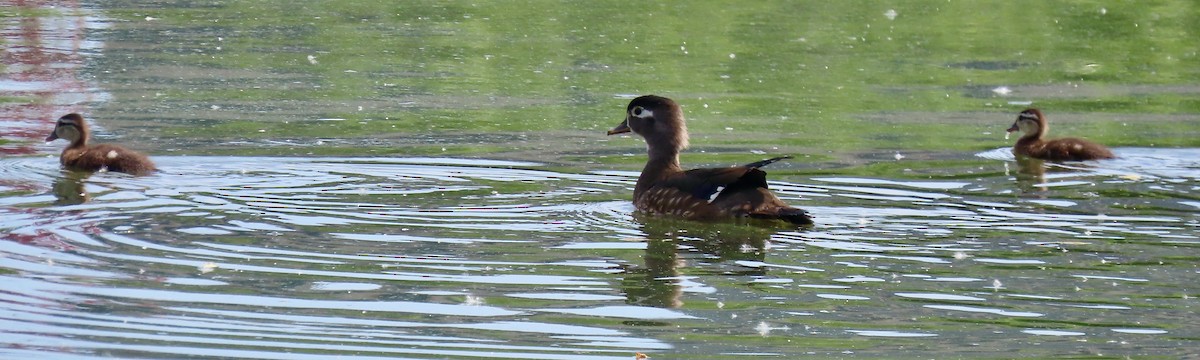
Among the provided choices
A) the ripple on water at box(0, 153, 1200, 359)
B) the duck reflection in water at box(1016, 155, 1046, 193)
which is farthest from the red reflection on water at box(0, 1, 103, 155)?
A: the duck reflection in water at box(1016, 155, 1046, 193)

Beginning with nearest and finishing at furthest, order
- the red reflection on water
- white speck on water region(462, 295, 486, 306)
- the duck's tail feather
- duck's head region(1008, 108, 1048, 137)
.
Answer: white speck on water region(462, 295, 486, 306) < the duck's tail feather < duck's head region(1008, 108, 1048, 137) < the red reflection on water

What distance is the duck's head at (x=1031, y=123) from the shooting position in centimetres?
1616

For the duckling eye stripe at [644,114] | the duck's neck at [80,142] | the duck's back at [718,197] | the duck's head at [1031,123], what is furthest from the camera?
the duck's head at [1031,123]

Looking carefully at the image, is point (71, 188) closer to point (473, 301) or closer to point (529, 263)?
point (529, 263)

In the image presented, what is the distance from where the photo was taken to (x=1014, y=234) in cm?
1084

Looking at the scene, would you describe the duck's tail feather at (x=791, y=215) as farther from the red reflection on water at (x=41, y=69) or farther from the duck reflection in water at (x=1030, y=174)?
the red reflection on water at (x=41, y=69)

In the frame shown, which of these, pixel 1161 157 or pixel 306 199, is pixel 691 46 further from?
pixel 306 199

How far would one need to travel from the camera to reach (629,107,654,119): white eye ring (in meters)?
12.9

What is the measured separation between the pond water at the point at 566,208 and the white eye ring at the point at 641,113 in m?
0.53

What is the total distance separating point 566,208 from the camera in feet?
38.7

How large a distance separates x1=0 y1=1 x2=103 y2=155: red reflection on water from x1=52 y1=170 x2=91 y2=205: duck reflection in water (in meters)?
A: 1.21

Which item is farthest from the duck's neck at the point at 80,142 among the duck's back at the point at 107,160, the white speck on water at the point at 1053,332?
the white speck on water at the point at 1053,332

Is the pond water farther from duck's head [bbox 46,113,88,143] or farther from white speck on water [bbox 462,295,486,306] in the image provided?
duck's head [bbox 46,113,88,143]

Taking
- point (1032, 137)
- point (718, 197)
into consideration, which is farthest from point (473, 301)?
point (1032, 137)
